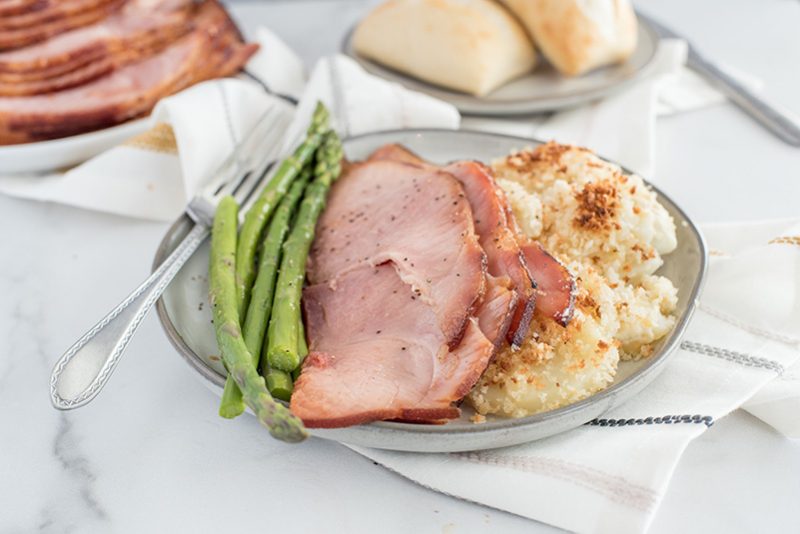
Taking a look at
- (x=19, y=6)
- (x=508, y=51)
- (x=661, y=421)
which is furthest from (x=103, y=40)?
(x=661, y=421)

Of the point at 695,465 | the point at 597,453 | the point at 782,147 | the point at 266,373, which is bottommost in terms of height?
the point at 782,147

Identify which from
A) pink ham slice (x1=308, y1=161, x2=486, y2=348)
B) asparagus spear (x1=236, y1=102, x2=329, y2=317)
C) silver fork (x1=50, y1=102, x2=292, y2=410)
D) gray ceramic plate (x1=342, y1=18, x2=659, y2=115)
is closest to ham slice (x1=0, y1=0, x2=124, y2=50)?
silver fork (x1=50, y1=102, x2=292, y2=410)

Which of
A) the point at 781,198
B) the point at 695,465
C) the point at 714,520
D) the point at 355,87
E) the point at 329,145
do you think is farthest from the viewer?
the point at 355,87

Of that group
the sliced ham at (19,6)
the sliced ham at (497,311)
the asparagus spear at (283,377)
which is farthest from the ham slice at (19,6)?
the sliced ham at (497,311)

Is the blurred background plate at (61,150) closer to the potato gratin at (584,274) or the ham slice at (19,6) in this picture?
the ham slice at (19,6)

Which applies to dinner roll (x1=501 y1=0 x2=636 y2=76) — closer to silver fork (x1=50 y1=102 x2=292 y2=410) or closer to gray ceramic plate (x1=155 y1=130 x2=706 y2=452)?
gray ceramic plate (x1=155 y1=130 x2=706 y2=452)

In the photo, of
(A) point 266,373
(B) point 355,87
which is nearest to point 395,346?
(A) point 266,373

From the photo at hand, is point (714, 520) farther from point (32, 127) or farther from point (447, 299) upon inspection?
point (32, 127)
